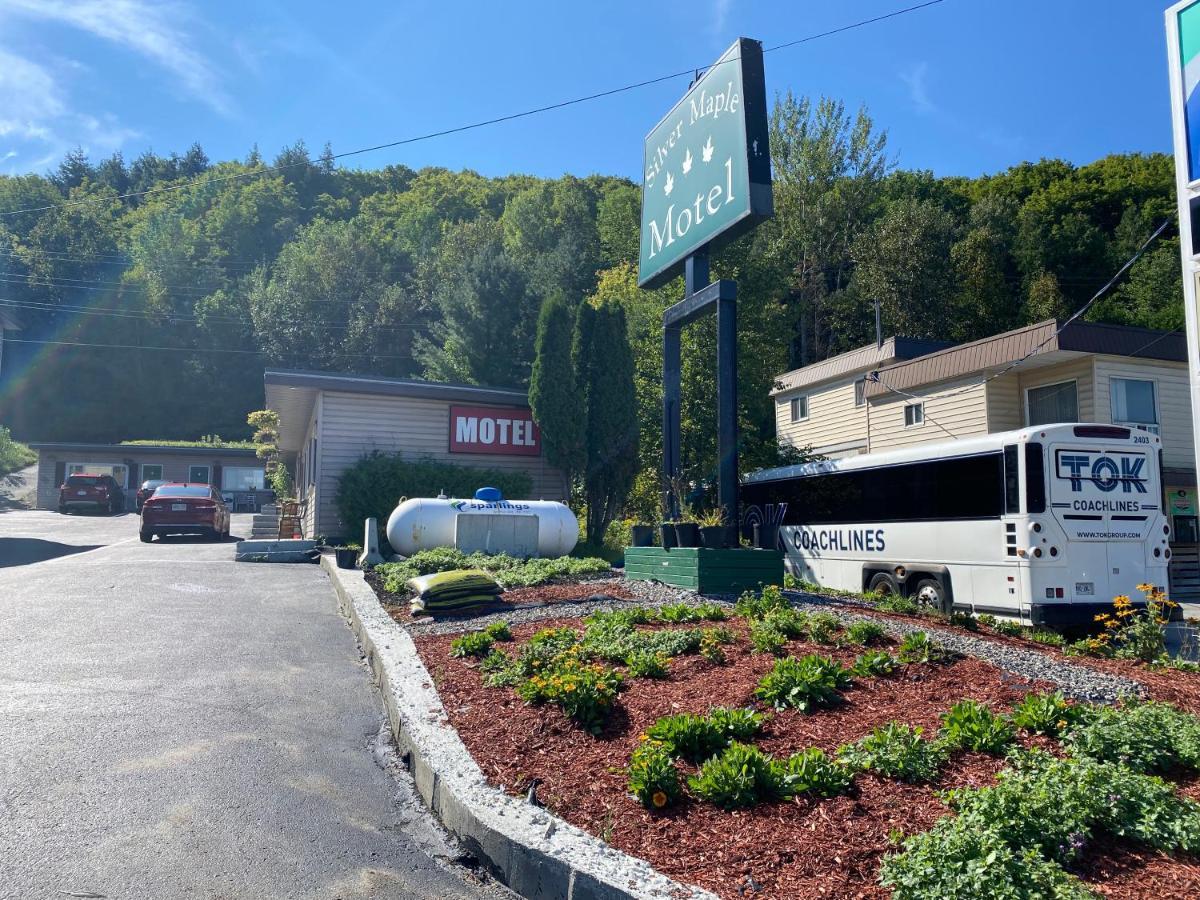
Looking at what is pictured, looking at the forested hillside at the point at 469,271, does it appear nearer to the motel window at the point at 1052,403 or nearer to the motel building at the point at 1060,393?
the motel building at the point at 1060,393

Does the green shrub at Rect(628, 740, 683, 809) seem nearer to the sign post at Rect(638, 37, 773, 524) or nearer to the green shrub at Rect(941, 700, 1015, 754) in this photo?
the green shrub at Rect(941, 700, 1015, 754)

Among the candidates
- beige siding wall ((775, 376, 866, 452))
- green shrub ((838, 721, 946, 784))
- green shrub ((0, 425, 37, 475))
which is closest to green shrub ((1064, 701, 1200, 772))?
green shrub ((838, 721, 946, 784))

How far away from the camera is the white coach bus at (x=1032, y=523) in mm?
11672

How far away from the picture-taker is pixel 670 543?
37.1 feet

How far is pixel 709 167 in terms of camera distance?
39.8 feet

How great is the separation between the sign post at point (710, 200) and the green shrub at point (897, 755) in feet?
21.4

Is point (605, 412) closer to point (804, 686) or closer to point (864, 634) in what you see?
point (864, 634)

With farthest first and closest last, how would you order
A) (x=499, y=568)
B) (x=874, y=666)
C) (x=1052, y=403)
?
(x=1052, y=403) < (x=499, y=568) < (x=874, y=666)

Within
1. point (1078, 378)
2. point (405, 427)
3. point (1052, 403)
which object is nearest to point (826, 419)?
point (1052, 403)

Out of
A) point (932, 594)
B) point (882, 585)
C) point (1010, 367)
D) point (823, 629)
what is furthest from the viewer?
point (1010, 367)

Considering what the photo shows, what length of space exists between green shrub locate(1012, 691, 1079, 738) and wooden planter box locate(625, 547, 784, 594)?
5.58 m

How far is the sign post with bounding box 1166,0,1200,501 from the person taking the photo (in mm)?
6219

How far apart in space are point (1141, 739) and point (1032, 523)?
7837 millimetres

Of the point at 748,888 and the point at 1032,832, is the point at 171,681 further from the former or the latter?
the point at 1032,832
